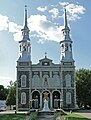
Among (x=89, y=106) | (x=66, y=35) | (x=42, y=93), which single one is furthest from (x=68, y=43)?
(x=89, y=106)

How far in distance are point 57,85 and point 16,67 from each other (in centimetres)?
961

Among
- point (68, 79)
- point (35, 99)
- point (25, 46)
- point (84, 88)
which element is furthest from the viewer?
point (84, 88)

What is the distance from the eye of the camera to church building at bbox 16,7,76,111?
65.8m

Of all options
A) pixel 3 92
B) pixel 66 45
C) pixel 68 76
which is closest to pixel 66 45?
pixel 66 45

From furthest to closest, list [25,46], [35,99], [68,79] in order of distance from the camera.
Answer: [25,46], [68,79], [35,99]

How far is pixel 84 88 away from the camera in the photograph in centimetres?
7275

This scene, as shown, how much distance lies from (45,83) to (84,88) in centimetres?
1096

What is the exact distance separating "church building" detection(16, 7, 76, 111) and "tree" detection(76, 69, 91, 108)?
7.03 m

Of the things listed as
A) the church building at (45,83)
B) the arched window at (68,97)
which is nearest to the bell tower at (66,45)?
the church building at (45,83)

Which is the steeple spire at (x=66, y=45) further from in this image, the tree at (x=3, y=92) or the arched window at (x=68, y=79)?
the tree at (x=3, y=92)

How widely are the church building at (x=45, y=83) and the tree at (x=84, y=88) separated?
23.1ft

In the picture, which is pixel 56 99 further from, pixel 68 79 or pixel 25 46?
pixel 25 46

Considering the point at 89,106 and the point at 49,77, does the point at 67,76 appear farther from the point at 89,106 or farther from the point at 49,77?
the point at 89,106

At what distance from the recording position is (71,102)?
6562 cm
